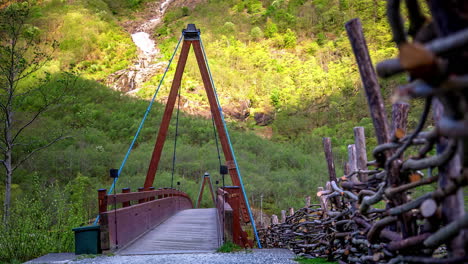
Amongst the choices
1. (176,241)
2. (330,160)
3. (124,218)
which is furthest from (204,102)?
(330,160)

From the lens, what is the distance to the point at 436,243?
1.42 m

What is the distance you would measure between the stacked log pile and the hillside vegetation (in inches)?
214

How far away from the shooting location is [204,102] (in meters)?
45.7

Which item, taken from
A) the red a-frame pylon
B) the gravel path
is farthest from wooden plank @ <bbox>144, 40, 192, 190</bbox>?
the gravel path

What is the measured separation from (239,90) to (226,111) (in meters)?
5.87

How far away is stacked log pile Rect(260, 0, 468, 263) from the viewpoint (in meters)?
0.86

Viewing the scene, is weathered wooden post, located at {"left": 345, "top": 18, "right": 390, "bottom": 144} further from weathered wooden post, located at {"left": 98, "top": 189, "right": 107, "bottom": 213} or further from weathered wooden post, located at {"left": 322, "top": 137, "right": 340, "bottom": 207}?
weathered wooden post, located at {"left": 98, "top": 189, "right": 107, "bottom": 213}

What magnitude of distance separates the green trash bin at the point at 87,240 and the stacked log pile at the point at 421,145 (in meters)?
3.52

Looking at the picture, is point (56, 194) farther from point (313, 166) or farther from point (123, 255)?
point (313, 166)

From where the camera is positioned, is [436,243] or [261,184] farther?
[261,184]

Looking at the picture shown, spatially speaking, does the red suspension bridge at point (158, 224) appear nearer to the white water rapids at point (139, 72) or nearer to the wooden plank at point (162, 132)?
the wooden plank at point (162, 132)

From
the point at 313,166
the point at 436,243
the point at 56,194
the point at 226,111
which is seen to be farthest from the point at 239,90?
the point at 436,243

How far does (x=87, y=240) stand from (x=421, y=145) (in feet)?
15.7

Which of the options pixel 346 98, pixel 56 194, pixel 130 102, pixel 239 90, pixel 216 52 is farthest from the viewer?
pixel 216 52
